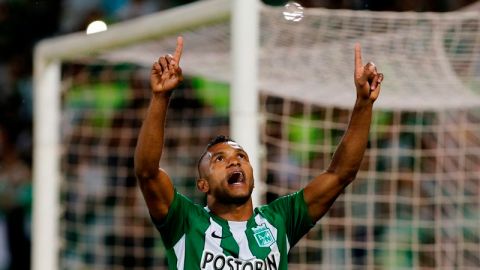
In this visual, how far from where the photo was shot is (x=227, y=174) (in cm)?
345

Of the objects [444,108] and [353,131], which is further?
[444,108]

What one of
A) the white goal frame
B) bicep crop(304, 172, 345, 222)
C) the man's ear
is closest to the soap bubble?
the white goal frame

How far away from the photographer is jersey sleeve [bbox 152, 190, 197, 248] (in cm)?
343

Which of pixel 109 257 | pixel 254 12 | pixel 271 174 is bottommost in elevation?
pixel 109 257

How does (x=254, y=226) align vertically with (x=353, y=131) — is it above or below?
below

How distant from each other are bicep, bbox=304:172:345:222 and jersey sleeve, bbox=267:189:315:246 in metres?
0.02

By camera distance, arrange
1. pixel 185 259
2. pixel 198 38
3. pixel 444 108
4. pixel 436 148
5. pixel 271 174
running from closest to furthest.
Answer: pixel 185 259 < pixel 198 38 < pixel 444 108 < pixel 436 148 < pixel 271 174

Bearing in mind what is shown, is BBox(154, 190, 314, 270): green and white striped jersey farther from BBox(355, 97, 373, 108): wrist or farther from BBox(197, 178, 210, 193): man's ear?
BBox(355, 97, 373, 108): wrist

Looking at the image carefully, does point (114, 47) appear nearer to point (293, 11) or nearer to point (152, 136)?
point (293, 11)

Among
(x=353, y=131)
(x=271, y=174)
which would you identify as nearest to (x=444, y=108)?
(x=271, y=174)

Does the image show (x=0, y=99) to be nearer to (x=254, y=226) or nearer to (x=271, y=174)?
(x=271, y=174)

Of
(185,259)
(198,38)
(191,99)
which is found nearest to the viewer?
(185,259)

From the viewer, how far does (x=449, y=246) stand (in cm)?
662

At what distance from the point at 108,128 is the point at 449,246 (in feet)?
7.56
